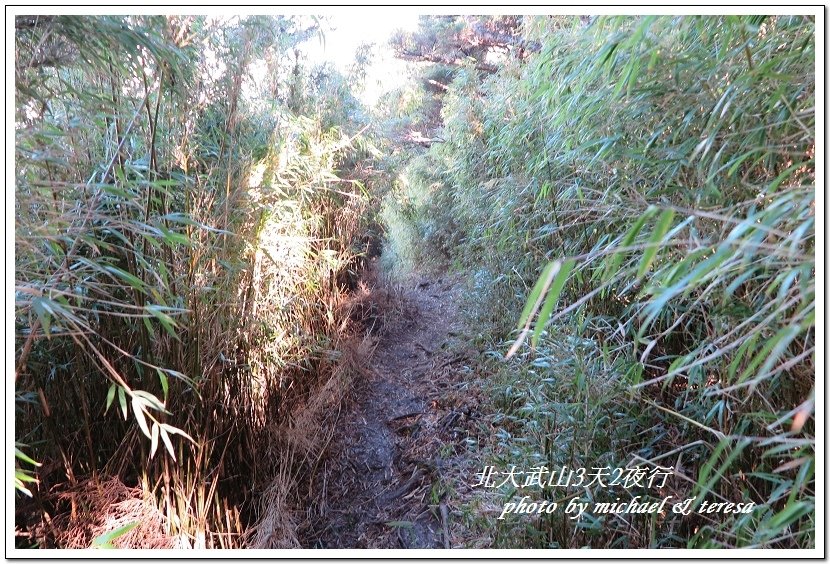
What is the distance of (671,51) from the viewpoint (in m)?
1.16

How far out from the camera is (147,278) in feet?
4.91

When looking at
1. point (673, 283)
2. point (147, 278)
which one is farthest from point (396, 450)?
point (673, 283)

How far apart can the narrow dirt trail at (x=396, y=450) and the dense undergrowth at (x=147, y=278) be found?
28 centimetres

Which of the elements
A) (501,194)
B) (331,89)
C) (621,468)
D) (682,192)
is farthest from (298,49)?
(621,468)

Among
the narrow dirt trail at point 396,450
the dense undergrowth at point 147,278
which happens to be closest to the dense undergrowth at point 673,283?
the narrow dirt trail at point 396,450

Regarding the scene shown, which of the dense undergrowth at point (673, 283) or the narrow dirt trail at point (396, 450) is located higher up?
the dense undergrowth at point (673, 283)

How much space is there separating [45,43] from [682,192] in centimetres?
169

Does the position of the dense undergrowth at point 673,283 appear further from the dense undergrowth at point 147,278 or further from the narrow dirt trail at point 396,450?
the dense undergrowth at point 147,278

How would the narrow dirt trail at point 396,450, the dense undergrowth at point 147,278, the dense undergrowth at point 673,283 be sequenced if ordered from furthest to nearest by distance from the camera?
the narrow dirt trail at point 396,450
the dense undergrowth at point 147,278
the dense undergrowth at point 673,283

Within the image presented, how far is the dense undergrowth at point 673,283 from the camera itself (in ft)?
2.71

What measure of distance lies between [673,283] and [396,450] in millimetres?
1972

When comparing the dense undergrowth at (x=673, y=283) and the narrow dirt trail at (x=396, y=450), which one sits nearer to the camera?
the dense undergrowth at (x=673, y=283)

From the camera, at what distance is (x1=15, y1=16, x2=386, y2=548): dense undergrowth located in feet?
3.76

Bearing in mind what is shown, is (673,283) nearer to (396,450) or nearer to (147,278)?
(147,278)
